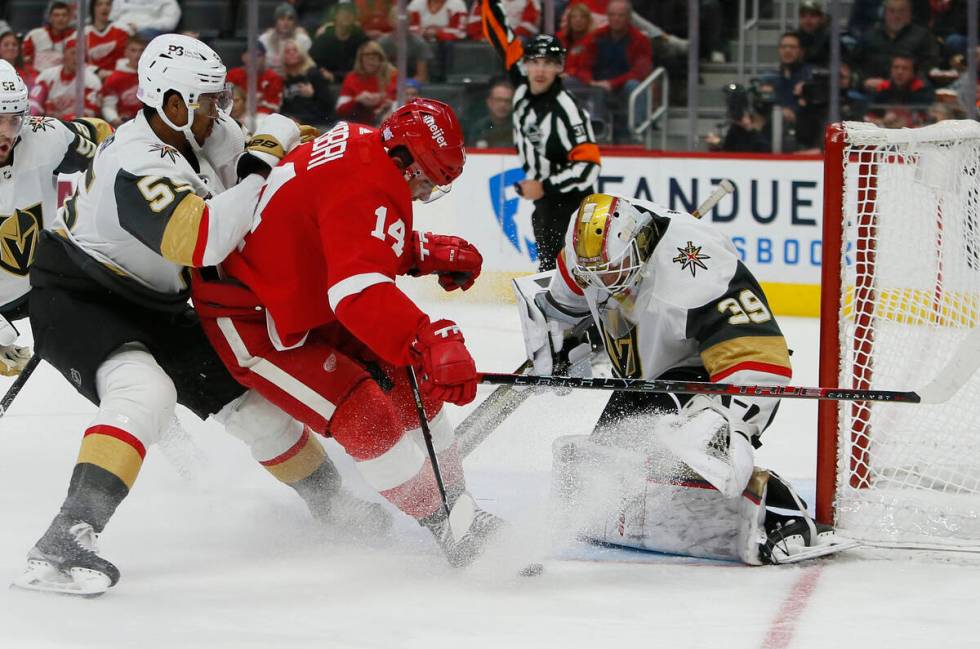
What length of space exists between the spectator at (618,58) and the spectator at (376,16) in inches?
40.9

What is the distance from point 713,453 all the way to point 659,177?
4159 millimetres

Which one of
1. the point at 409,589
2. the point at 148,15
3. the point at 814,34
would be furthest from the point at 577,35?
the point at 409,589

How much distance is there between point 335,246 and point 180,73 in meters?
0.59

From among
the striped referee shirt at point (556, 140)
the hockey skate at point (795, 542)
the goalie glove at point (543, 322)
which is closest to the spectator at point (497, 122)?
the striped referee shirt at point (556, 140)

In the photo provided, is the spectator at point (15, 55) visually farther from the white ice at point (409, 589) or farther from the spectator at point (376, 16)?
the white ice at point (409, 589)

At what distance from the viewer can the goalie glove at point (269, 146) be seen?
3.17 m

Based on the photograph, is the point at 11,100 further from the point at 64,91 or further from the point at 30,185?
the point at 64,91

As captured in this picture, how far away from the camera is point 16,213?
13.2 feet

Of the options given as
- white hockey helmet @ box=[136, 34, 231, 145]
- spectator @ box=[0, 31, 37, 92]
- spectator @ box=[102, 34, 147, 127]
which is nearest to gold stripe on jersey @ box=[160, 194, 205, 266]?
white hockey helmet @ box=[136, 34, 231, 145]

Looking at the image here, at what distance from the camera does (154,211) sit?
9.96ft

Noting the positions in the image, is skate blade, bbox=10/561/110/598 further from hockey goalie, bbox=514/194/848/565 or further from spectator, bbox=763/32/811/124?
spectator, bbox=763/32/811/124

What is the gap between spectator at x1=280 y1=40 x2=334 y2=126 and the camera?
7551mm

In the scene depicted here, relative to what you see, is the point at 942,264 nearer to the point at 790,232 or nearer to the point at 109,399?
the point at 109,399

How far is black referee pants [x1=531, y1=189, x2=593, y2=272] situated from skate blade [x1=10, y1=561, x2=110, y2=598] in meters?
3.50
